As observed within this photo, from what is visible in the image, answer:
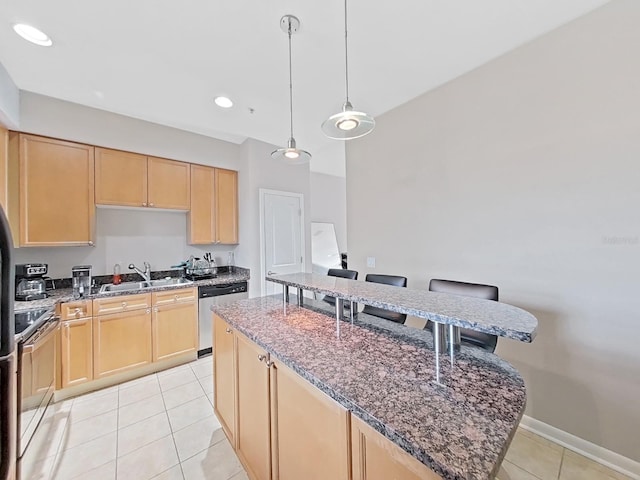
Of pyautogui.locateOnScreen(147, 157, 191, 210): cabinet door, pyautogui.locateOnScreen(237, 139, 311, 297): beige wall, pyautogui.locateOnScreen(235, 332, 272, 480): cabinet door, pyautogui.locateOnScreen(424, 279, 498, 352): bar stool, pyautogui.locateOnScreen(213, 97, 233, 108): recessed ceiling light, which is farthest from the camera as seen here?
pyautogui.locateOnScreen(237, 139, 311, 297): beige wall

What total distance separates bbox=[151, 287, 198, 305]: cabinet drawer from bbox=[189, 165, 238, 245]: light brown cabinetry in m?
0.71

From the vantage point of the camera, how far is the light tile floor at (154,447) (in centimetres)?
156

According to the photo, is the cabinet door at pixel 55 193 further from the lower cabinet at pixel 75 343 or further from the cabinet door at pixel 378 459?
the cabinet door at pixel 378 459

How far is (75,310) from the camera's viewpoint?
2303 mm

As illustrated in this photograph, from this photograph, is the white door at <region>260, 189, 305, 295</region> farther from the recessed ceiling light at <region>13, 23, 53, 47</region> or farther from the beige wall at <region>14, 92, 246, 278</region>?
the recessed ceiling light at <region>13, 23, 53, 47</region>

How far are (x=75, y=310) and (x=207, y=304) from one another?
115cm

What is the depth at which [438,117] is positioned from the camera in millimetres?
2438

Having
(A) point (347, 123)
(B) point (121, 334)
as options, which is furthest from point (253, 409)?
(B) point (121, 334)

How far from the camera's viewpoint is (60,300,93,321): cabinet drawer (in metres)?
2.26

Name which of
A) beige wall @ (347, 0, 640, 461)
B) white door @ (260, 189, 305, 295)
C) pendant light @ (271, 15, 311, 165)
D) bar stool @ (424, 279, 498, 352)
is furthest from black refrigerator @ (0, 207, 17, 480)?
white door @ (260, 189, 305, 295)

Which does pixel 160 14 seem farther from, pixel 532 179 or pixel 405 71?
pixel 532 179

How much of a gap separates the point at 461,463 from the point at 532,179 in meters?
2.06

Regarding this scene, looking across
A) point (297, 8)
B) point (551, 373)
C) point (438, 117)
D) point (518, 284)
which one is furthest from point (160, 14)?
point (551, 373)

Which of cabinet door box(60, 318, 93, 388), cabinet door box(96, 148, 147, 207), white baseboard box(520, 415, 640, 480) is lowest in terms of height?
Answer: white baseboard box(520, 415, 640, 480)
